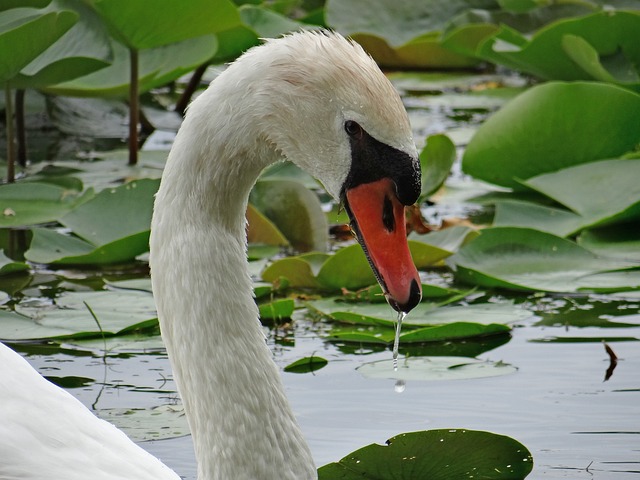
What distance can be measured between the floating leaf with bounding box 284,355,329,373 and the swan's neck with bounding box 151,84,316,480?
1028 millimetres

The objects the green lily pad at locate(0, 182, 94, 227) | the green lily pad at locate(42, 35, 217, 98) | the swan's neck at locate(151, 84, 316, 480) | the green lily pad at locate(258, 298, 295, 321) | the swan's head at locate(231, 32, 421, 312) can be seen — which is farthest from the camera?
the green lily pad at locate(42, 35, 217, 98)

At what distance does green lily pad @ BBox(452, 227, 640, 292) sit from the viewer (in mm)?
4164

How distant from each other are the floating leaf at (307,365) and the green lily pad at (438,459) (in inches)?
25.5

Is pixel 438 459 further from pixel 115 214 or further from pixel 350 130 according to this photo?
pixel 115 214

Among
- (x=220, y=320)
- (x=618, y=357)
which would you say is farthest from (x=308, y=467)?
(x=618, y=357)

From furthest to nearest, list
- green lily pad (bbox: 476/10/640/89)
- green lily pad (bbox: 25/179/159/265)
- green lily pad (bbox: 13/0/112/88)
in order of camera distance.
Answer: green lily pad (bbox: 476/10/640/89) → green lily pad (bbox: 13/0/112/88) → green lily pad (bbox: 25/179/159/265)

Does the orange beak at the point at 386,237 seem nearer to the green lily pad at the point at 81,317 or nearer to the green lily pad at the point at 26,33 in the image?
the green lily pad at the point at 81,317

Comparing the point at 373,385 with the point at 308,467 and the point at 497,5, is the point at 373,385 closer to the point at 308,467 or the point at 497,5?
the point at 308,467

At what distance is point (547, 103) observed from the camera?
5012mm

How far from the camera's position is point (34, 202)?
16.1 feet

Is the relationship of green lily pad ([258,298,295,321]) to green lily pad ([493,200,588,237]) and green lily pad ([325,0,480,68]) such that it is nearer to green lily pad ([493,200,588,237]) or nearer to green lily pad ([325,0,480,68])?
green lily pad ([493,200,588,237])

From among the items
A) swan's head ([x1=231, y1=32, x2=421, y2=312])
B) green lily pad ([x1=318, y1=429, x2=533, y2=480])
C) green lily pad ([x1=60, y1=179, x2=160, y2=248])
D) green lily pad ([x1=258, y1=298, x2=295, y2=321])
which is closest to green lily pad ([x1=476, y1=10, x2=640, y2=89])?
green lily pad ([x1=60, y1=179, x2=160, y2=248])

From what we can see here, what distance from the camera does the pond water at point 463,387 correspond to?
310 centimetres

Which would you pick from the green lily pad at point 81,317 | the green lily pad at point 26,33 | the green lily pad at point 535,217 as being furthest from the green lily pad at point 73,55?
the green lily pad at point 535,217
